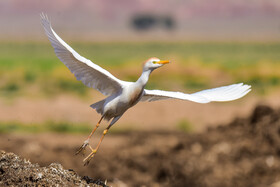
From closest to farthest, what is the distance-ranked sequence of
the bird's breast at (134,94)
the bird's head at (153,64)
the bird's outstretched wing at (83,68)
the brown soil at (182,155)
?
the bird's head at (153,64) < the bird's breast at (134,94) < the bird's outstretched wing at (83,68) < the brown soil at (182,155)

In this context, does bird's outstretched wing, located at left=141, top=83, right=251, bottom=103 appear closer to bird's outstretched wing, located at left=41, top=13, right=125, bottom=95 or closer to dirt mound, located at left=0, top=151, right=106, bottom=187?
bird's outstretched wing, located at left=41, top=13, right=125, bottom=95

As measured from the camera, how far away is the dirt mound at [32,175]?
5949 millimetres

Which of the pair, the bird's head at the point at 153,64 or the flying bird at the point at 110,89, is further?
the flying bird at the point at 110,89

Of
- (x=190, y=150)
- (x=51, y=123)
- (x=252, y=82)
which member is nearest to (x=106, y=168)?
(x=190, y=150)

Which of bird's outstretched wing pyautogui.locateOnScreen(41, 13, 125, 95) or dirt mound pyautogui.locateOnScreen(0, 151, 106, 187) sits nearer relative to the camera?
dirt mound pyautogui.locateOnScreen(0, 151, 106, 187)

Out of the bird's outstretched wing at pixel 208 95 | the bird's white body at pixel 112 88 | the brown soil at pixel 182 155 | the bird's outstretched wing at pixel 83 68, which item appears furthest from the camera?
the brown soil at pixel 182 155

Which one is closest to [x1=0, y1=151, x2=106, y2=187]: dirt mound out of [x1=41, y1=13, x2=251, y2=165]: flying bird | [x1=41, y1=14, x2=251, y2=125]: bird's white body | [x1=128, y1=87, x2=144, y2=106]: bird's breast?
[x1=41, y1=13, x2=251, y2=165]: flying bird

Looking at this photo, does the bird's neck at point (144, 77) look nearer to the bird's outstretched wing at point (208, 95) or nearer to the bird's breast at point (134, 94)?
the bird's breast at point (134, 94)

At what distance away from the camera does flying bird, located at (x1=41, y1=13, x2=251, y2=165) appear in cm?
613

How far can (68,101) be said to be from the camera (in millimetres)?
23953

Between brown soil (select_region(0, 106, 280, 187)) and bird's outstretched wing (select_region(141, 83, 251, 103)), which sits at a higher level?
bird's outstretched wing (select_region(141, 83, 251, 103))

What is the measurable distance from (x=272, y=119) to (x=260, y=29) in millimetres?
187578

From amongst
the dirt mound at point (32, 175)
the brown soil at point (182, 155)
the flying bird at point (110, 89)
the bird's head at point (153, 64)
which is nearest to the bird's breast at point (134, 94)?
the flying bird at point (110, 89)

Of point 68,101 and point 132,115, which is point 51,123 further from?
point 68,101
